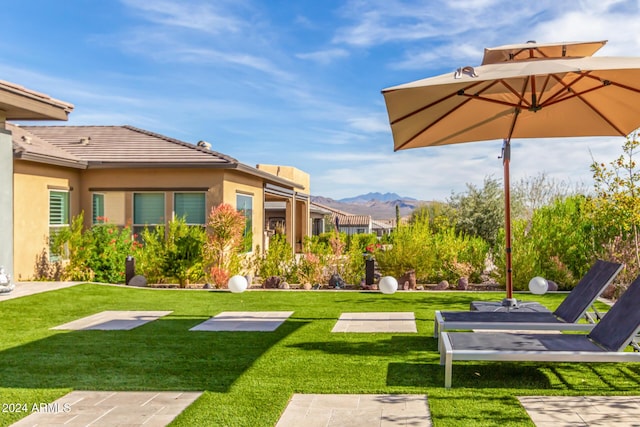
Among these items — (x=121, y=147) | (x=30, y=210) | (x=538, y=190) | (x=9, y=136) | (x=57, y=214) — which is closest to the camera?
(x=9, y=136)

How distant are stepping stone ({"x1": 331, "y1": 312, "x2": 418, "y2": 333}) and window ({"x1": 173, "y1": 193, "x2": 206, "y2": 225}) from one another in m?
7.94

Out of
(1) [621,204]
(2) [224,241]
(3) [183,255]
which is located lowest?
(3) [183,255]

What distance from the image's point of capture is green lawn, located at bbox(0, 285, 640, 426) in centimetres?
460

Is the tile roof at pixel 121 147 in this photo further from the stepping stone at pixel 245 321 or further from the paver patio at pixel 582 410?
the paver patio at pixel 582 410

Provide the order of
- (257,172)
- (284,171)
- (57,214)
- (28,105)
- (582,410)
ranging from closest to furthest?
(582,410) → (28,105) → (57,214) → (257,172) → (284,171)

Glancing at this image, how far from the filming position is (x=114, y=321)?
8656mm

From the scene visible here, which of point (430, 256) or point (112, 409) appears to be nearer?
point (112, 409)

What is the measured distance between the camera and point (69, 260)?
583 inches

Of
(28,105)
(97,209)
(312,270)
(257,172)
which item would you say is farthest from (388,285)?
(97,209)

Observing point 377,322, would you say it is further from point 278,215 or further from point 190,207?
point 278,215

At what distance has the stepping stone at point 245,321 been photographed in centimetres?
805

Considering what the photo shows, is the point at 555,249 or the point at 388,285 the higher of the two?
the point at 555,249

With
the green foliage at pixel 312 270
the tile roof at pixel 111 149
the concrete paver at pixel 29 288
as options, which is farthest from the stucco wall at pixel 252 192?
the concrete paver at pixel 29 288

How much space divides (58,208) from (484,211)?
62.8ft
